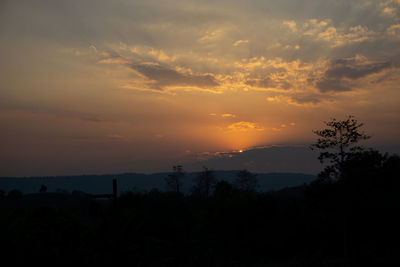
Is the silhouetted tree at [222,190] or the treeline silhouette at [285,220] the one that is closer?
the treeline silhouette at [285,220]

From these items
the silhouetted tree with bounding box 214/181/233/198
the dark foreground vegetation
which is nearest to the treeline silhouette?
the dark foreground vegetation

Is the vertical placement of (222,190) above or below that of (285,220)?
above

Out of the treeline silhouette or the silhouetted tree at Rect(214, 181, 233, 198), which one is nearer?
the treeline silhouette

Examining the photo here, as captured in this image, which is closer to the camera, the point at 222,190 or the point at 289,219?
the point at 289,219

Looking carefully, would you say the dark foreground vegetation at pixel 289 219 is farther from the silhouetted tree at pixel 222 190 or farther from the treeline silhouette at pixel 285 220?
the silhouetted tree at pixel 222 190

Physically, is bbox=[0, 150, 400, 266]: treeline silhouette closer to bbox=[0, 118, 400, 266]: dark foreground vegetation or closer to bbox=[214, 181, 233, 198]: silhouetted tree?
bbox=[0, 118, 400, 266]: dark foreground vegetation

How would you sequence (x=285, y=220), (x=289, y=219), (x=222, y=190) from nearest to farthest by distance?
1. (x=285, y=220)
2. (x=289, y=219)
3. (x=222, y=190)

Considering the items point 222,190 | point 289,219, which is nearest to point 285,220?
point 289,219

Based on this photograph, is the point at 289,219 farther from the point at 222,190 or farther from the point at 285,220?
the point at 222,190

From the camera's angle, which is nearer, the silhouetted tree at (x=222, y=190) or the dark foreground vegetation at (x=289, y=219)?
the dark foreground vegetation at (x=289, y=219)

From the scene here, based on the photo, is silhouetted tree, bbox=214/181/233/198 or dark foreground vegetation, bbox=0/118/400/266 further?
silhouetted tree, bbox=214/181/233/198

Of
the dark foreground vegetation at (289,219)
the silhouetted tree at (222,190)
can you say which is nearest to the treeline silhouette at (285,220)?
the dark foreground vegetation at (289,219)

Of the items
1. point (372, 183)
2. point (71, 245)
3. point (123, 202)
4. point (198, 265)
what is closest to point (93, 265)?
point (71, 245)

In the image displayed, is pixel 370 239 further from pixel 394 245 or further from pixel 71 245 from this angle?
pixel 71 245
